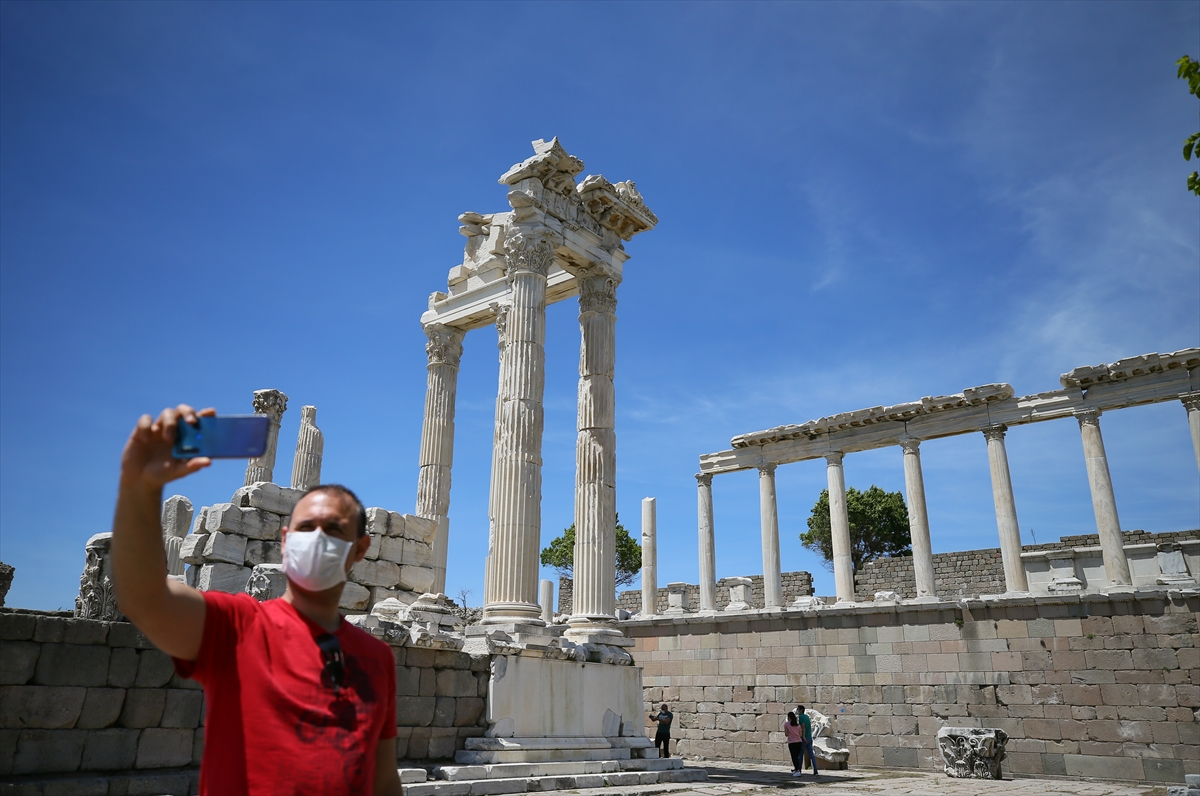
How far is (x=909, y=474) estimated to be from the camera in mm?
25250

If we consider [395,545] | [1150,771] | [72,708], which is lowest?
[1150,771]

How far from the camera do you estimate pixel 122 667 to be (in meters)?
7.75

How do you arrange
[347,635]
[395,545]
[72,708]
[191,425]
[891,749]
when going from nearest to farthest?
[191,425] → [347,635] → [72,708] → [395,545] → [891,749]

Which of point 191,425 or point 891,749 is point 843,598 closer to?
point 891,749

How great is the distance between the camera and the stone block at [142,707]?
775 centimetres

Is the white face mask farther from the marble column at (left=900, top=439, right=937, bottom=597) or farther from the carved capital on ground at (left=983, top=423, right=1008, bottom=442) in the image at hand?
the carved capital on ground at (left=983, top=423, right=1008, bottom=442)

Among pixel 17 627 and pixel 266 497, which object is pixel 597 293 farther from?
pixel 17 627

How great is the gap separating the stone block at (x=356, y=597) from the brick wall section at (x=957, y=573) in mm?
24708

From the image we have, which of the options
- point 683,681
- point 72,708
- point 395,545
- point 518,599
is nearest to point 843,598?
point 683,681

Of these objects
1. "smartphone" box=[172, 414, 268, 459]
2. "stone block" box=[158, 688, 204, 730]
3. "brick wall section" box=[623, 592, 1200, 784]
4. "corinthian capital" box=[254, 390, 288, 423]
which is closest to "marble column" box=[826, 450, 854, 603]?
"brick wall section" box=[623, 592, 1200, 784]

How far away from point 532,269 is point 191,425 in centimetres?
1330

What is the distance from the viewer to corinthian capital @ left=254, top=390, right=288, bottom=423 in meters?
21.6

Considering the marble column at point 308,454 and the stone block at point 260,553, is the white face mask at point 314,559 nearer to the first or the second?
the stone block at point 260,553

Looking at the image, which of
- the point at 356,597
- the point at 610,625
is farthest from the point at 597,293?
the point at 356,597
